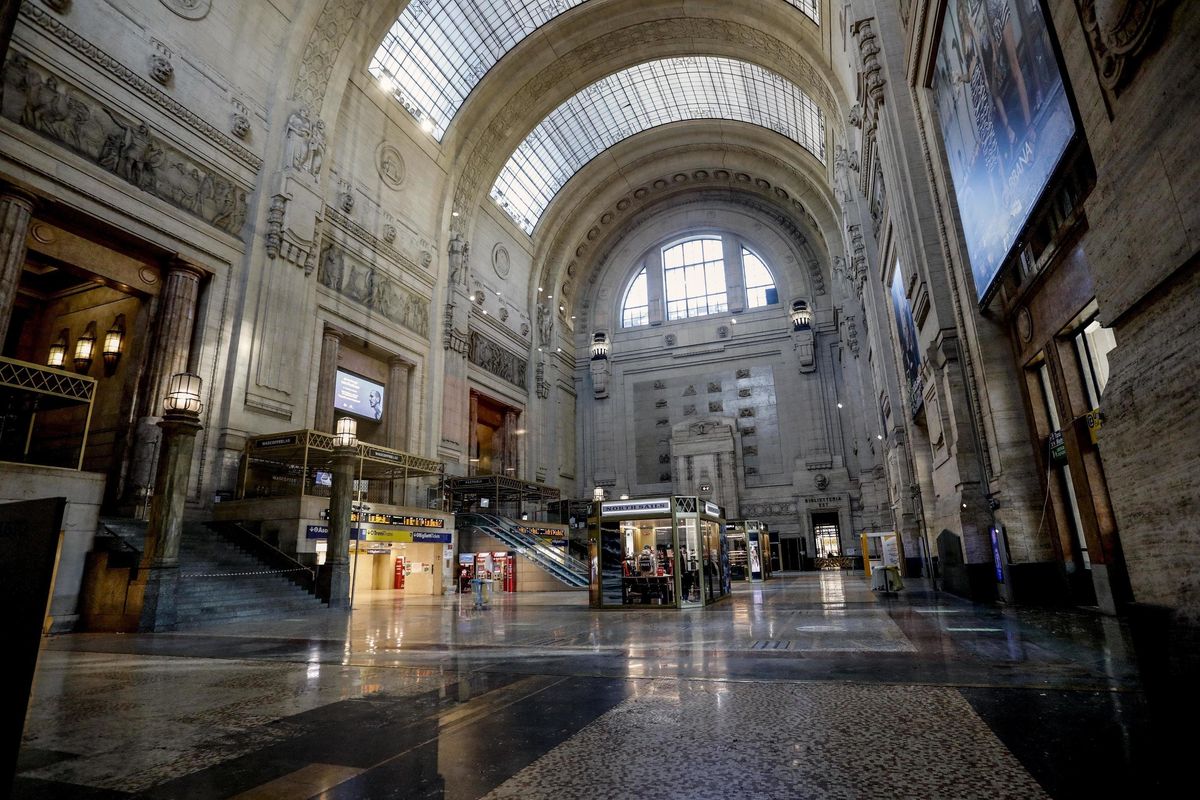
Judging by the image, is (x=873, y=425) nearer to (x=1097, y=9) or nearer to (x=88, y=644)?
(x=1097, y=9)

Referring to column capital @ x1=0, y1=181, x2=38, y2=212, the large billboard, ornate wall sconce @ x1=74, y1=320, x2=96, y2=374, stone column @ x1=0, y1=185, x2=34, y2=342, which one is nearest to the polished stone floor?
the large billboard

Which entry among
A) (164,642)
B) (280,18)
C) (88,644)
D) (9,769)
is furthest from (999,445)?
(280,18)

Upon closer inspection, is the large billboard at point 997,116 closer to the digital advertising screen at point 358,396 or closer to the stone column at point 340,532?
the stone column at point 340,532

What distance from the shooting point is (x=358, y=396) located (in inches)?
907

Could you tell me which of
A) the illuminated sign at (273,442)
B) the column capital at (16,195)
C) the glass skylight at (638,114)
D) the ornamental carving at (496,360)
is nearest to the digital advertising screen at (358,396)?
the illuminated sign at (273,442)

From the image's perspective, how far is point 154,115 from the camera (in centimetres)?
1606

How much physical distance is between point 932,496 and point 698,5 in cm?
2419

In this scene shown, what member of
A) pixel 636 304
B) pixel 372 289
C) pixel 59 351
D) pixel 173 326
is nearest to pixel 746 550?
pixel 372 289

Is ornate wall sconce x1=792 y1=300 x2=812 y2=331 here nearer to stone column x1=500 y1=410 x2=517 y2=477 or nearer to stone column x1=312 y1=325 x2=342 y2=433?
stone column x1=500 y1=410 x2=517 y2=477

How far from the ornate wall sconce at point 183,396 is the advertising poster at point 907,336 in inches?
597

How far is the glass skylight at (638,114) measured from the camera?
32.5 meters

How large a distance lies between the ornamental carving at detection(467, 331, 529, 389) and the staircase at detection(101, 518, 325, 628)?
16.1 metres

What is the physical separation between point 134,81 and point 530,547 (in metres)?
18.0

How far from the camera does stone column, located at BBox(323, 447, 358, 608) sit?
13320 millimetres
